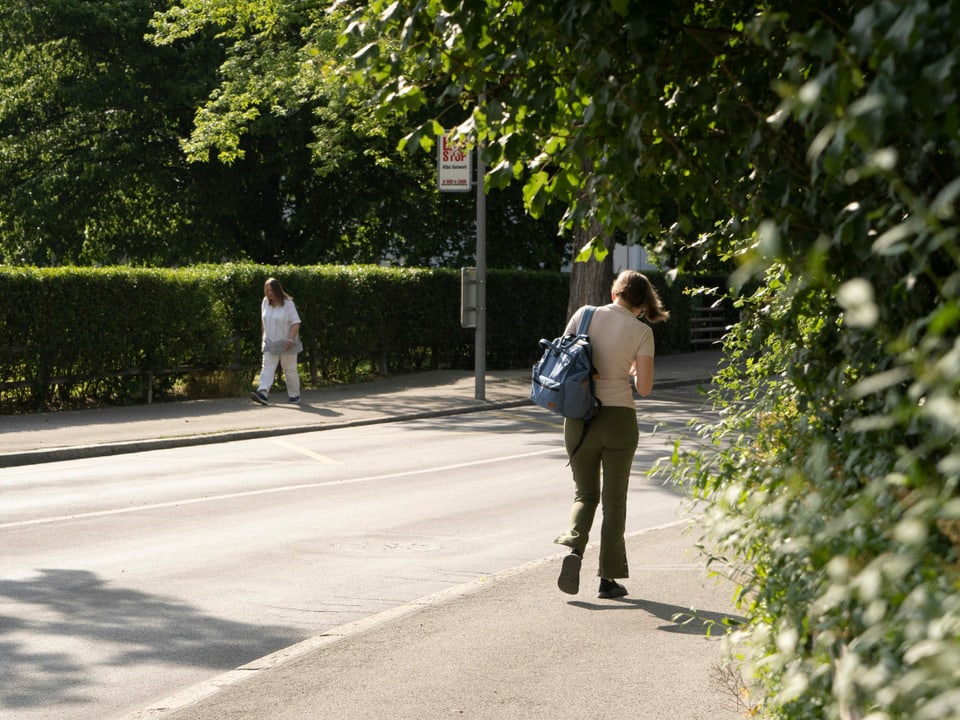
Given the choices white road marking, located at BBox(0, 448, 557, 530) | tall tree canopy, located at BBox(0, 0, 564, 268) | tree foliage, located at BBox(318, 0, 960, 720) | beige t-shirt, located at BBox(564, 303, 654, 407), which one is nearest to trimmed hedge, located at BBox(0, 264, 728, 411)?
tall tree canopy, located at BBox(0, 0, 564, 268)

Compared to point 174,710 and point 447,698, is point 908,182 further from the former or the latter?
point 174,710

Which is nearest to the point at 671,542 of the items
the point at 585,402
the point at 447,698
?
the point at 585,402

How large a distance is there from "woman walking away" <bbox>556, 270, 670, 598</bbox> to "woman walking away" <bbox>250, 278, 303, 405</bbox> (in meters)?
12.5

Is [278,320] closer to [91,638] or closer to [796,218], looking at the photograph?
[91,638]

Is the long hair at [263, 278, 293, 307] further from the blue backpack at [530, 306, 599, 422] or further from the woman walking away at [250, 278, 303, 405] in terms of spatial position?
the blue backpack at [530, 306, 599, 422]

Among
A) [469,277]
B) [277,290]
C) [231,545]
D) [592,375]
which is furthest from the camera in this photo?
[469,277]

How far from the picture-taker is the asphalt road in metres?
6.42

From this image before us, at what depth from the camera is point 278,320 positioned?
1984cm

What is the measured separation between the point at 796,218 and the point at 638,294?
13.6 ft

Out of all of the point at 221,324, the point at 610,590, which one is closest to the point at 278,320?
the point at 221,324

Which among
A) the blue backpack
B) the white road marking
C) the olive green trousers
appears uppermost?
the blue backpack

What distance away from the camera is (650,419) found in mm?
18750

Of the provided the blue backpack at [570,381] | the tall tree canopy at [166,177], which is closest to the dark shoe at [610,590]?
the blue backpack at [570,381]

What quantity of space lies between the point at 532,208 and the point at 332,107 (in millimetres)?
21999
